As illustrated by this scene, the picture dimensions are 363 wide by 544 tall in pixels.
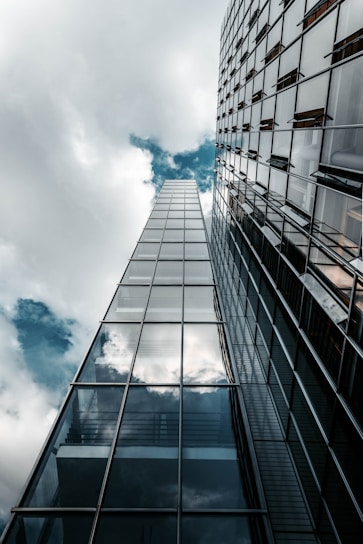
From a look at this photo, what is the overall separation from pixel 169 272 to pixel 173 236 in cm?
572

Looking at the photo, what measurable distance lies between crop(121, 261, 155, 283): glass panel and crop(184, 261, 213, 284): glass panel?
1.88 m

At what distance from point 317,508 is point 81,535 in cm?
668

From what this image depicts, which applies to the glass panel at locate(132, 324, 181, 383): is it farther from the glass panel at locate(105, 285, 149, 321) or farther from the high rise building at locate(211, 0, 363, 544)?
the high rise building at locate(211, 0, 363, 544)

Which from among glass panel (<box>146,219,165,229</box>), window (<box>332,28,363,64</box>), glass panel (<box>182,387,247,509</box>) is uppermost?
window (<box>332,28,363,64</box>)

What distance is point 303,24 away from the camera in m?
11.5

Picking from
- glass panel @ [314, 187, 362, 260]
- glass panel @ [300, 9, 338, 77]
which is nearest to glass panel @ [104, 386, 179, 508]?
glass panel @ [314, 187, 362, 260]

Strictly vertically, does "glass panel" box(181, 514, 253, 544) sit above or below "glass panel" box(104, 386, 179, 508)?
below

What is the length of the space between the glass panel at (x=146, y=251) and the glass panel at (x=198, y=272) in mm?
2396

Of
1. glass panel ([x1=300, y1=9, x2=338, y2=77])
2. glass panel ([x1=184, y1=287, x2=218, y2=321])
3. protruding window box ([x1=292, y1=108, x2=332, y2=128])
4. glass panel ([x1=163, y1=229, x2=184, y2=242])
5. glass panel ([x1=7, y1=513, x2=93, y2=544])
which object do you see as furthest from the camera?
glass panel ([x1=163, y1=229, x2=184, y2=242])

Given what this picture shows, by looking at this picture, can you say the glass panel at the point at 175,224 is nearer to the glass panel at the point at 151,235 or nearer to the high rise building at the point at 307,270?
the glass panel at the point at 151,235

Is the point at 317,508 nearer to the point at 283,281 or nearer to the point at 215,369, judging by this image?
the point at 215,369

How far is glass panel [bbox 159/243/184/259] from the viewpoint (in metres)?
20.2

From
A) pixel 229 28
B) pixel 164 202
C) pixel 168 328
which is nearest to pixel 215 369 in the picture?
pixel 168 328

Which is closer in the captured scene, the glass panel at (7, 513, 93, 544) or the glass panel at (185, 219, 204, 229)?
the glass panel at (7, 513, 93, 544)
